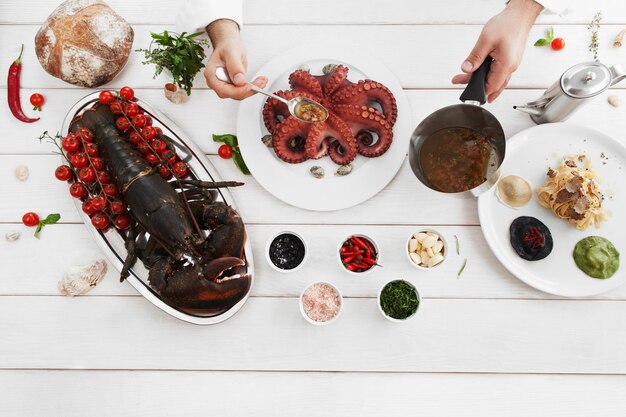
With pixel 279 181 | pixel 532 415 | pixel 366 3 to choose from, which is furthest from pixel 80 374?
pixel 366 3

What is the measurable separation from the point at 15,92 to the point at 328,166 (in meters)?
1.51

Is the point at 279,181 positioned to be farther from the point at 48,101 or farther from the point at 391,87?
the point at 48,101

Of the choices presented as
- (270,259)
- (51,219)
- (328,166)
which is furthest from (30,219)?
(328,166)

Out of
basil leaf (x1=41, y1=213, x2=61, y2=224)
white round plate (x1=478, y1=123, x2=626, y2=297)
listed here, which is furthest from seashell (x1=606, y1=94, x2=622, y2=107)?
basil leaf (x1=41, y1=213, x2=61, y2=224)

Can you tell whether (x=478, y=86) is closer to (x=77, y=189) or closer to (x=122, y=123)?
(x=122, y=123)

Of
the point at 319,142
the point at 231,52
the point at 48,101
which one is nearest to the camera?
the point at 231,52

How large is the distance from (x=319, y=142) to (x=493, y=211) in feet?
2.66

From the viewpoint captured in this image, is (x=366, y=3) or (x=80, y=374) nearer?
(x=80, y=374)

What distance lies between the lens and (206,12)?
70.9 inches

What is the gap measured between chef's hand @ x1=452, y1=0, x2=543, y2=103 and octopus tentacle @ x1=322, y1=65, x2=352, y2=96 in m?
0.48

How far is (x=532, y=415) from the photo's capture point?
1.92 metres

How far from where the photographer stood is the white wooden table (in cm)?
192

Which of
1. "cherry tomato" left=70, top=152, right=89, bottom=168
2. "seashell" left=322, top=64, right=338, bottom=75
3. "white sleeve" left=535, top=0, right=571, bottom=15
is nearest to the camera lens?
A: "white sleeve" left=535, top=0, right=571, bottom=15

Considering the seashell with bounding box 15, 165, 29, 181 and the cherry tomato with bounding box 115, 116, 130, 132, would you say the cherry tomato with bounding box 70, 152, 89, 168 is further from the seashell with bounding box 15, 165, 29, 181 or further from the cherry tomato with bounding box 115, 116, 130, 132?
the seashell with bounding box 15, 165, 29, 181
